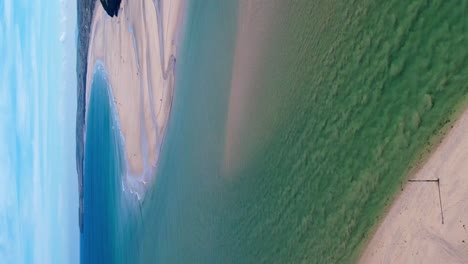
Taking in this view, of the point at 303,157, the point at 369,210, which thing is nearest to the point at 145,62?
the point at 303,157

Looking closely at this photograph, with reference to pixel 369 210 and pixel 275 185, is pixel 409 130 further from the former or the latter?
pixel 275 185

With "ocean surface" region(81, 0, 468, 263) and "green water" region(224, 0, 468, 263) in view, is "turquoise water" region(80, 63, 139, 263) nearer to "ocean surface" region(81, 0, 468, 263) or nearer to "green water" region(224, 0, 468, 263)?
"ocean surface" region(81, 0, 468, 263)

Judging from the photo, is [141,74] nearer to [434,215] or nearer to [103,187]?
[103,187]

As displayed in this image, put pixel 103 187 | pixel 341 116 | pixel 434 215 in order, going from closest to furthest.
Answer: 1. pixel 434 215
2. pixel 341 116
3. pixel 103 187

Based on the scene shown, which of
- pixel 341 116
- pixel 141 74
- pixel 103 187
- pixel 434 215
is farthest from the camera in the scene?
pixel 103 187

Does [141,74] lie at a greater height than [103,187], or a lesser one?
greater

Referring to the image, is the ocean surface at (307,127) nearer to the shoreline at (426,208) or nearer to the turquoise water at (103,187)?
the shoreline at (426,208)

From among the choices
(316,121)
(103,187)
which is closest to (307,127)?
(316,121)
